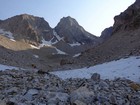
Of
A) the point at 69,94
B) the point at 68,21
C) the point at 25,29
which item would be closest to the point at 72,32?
the point at 68,21

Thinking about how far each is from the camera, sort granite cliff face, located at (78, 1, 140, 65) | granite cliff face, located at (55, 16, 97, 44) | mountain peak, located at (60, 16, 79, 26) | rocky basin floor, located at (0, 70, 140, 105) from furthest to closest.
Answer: mountain peak, located at (60, 16, 79, 26), granite cliff face, located at (55, 16, 97, 44), granite cliff face, located at (78, 1, 140, 65), rocky basin floor, located at (0, 70, 140, 105)

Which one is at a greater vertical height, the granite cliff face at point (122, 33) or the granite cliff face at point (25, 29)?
the granite cliff face at point (25, 29)

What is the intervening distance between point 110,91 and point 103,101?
1583mm

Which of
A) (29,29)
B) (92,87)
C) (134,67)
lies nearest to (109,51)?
(134,67)

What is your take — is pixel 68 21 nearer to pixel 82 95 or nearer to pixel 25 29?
pixel 25 29

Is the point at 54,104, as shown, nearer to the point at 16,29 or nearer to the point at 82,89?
the point at 82,89

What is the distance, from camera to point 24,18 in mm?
148750

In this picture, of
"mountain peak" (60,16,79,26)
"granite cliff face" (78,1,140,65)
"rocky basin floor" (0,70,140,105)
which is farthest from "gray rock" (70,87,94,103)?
"mountain peak" (60,16,79,26)

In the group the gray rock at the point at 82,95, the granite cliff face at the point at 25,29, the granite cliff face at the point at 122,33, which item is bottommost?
the gray rock at the point at 82,95

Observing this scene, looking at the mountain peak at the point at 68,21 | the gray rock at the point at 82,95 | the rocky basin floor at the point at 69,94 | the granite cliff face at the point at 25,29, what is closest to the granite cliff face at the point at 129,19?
the rocky basin floor at the point at 69,94

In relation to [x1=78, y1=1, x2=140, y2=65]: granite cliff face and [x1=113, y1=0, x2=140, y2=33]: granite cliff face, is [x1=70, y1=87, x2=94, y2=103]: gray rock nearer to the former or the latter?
[x1=78, y1=1, x2=140, y2=65]: granite cliff face

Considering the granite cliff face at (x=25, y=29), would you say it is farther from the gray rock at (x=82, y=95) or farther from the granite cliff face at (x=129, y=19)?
the gray rock at (x=82, y=95)

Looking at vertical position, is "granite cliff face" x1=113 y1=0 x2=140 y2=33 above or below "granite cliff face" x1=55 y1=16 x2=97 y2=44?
below

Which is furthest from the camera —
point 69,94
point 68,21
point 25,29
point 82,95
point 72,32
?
point 68,21
